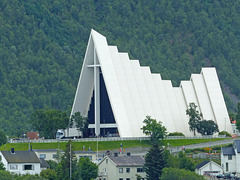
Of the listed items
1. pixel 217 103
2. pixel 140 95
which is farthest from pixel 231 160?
pixel 217 103

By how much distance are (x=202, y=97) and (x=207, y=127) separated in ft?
26.4

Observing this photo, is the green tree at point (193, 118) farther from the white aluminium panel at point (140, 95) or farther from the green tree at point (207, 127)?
the white aluminium panel at point (140, 95)

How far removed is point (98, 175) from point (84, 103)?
42.0 metres

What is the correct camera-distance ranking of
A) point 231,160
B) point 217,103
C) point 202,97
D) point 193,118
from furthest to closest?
point 202,97
point 217,103
point 193,118
point 231,160

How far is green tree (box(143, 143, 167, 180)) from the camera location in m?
83.2

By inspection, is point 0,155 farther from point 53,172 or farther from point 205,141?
point 205,141

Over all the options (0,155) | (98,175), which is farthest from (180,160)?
(0,155)

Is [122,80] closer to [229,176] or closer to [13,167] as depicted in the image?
[13,167]

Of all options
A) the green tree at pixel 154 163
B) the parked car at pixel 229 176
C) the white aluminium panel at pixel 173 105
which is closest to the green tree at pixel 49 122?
the white aluminium panel at pixel 173 105

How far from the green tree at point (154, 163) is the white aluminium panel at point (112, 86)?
3116cm

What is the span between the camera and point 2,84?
655ft

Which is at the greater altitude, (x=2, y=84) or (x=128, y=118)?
(x=2, y=84)

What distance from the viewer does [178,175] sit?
79250 millimetres

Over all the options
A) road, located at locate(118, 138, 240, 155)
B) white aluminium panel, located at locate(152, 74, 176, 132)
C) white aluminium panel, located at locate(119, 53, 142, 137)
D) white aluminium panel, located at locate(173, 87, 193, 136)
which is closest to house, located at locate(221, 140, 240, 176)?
road, located at locate(118, 138, 240, 155)
